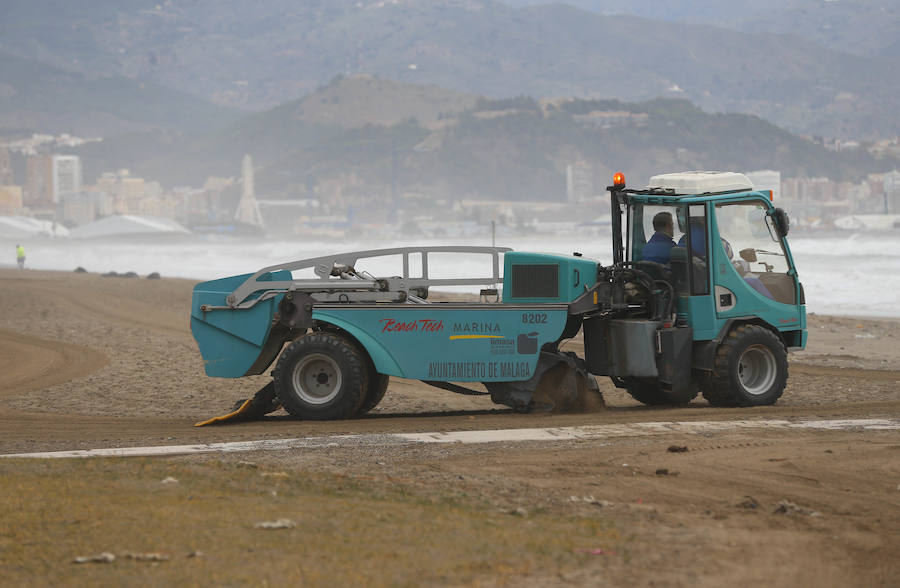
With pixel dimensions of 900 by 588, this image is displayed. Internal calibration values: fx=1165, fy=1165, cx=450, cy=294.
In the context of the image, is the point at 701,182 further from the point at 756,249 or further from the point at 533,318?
the point at 533,318

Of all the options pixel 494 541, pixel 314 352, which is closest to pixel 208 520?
pixel 494 541

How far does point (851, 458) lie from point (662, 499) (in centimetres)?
223

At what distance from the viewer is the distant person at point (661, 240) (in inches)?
480

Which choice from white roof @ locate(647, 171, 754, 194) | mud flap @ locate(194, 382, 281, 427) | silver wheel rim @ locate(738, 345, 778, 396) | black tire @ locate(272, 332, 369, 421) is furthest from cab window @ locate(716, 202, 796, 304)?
mud flap @ locate(194, 382, 281, 427)

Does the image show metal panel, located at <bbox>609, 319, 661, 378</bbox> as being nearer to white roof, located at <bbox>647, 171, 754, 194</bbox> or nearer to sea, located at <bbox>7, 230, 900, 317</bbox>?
white roof, located at <bbox>647, 171, 754, 194</bbox>

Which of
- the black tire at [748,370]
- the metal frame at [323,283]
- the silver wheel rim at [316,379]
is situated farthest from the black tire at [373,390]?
the black tire at [748,370]

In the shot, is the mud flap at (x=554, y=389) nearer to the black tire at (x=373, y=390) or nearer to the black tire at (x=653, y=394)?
the black tire at (x=653, y=394)

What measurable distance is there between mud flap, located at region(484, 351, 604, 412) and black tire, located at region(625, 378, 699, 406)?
835 mm

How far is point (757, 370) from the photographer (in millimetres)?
12516

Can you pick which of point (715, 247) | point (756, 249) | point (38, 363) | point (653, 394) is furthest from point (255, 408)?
point (38, 363)

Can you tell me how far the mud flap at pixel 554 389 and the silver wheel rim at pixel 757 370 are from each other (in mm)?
1609

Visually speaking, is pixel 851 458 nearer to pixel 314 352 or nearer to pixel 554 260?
pixel 554 260

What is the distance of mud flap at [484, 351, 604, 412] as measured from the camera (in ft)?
39.1

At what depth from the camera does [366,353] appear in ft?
39.3
